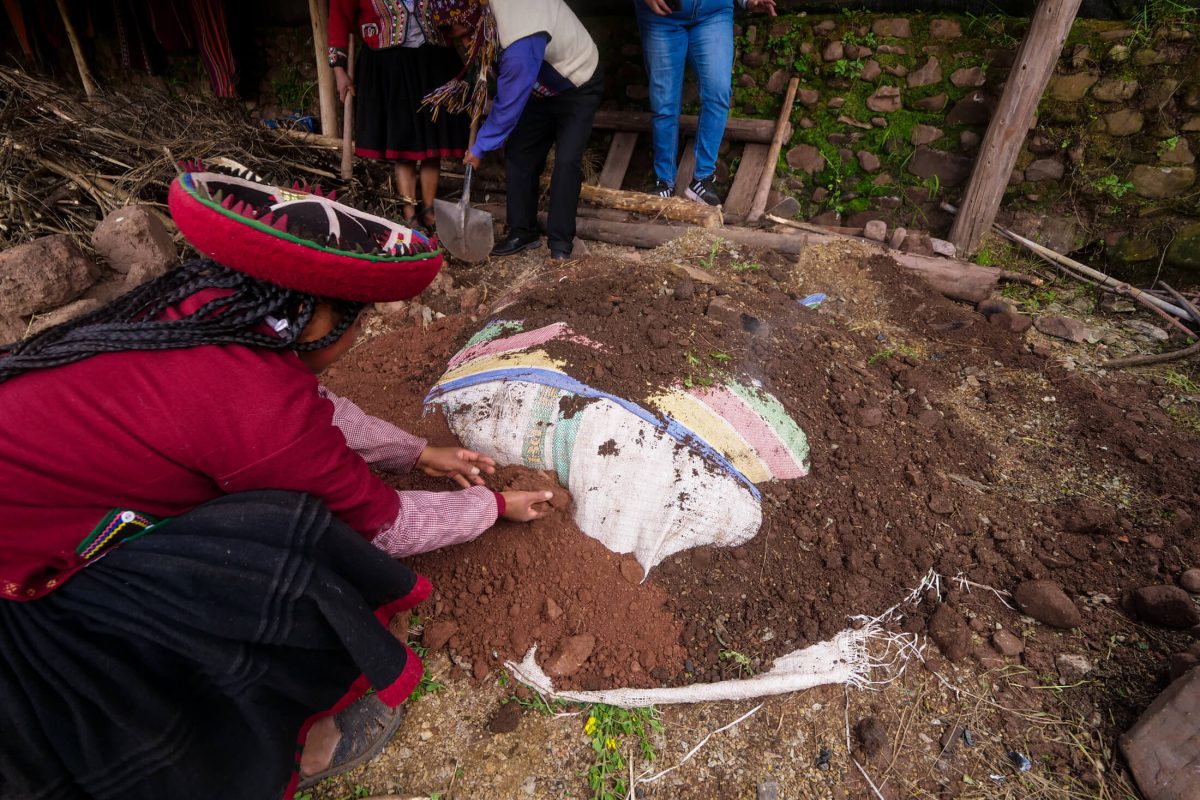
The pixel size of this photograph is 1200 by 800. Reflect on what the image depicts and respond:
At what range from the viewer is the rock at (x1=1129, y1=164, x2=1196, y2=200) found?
136 inches

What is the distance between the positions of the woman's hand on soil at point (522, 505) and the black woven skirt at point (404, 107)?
9.53 feet

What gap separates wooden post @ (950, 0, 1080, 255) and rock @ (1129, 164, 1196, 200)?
62cm

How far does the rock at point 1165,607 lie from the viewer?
1586mm

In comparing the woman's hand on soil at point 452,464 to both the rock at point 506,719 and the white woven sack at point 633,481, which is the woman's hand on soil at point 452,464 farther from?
the rock at point 506,719

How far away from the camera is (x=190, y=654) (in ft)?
3.71

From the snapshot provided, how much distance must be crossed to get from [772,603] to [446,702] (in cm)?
89

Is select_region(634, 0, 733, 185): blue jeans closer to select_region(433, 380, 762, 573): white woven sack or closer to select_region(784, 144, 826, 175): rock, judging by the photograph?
select_region(784, 144, 826, 175): rock

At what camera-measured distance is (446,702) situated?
1622 mm

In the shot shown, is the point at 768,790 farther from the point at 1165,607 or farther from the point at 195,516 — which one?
the point at 195,516

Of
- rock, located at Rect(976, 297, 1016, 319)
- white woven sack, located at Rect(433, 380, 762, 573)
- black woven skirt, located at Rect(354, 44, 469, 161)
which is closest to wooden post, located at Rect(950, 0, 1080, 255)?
rock, located at Rect(976, 297, 1016, 319)

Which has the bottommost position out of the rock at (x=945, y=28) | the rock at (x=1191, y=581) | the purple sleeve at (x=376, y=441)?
the rock at (x=1191, y=581)

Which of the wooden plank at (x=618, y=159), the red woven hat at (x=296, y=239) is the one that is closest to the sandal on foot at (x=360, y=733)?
the red woven hat at (x=296, y=239)

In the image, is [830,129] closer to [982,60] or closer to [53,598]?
[982,60]

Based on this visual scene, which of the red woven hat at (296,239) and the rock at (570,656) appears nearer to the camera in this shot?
the red woven hat at (296,239)
